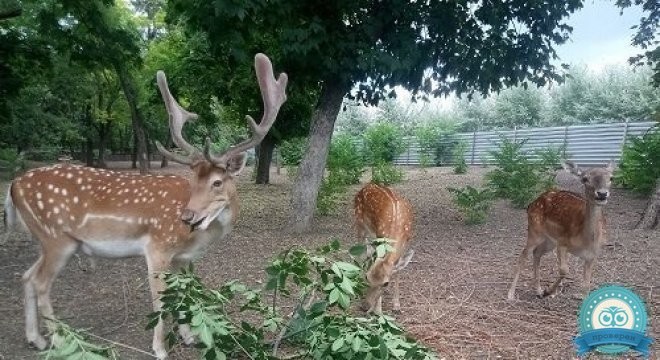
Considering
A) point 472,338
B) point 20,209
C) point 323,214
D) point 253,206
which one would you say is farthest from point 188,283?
point 253,206

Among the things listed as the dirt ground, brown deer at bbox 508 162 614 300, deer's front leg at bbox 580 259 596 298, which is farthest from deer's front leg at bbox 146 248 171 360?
deer's front leg at bbox 580 259 596 298

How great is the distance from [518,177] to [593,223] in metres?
5.44

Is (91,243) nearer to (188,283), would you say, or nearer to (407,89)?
(188,283)

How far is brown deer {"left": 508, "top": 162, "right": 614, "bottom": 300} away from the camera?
16.9ft

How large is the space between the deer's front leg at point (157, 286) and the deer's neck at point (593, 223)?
3677mm

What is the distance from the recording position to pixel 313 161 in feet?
28.5

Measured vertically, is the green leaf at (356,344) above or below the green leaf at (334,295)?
below

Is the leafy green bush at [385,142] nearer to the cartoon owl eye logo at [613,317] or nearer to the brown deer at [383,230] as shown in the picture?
the brown deer at [383,230]

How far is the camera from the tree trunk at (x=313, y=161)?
28.3 feet

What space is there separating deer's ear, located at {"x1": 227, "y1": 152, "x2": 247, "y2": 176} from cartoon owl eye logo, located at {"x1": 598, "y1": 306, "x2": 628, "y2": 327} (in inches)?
102

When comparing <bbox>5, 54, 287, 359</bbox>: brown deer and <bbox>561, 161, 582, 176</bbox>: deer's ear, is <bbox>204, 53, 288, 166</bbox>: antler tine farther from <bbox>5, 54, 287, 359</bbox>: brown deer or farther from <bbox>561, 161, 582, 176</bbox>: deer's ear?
<bbox>561, 161, 582, 176</bbox>: deer's ear

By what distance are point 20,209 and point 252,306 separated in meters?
2.06

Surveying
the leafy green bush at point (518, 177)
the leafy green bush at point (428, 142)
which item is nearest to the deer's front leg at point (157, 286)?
the leafy green bush at point (518, 177)

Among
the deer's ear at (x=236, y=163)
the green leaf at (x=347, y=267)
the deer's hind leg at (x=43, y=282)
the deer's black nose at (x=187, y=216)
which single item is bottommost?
the deer's hind leg at (x=43, y=282)
